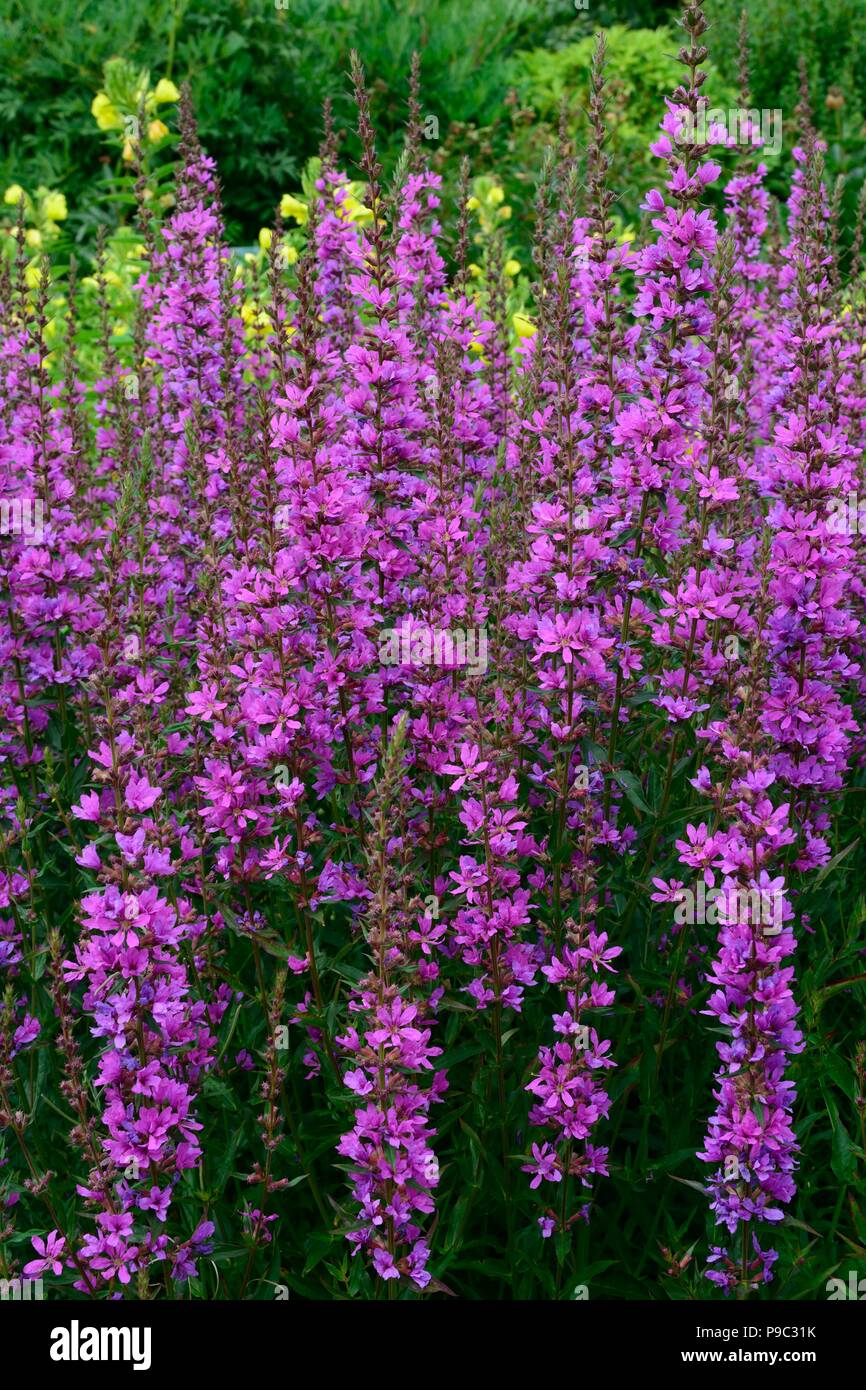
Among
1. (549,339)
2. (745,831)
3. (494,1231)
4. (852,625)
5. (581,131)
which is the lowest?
(494,1231)

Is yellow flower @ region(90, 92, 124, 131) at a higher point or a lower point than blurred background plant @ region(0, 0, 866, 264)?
lower

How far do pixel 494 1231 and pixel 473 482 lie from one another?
244 centimetres

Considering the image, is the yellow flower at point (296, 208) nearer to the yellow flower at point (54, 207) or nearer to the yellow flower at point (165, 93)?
the yellow flower at point (165, 93)

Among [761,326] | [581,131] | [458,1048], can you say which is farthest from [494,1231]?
[581,131]

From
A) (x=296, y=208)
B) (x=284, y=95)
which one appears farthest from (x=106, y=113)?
(x=284, y=95)

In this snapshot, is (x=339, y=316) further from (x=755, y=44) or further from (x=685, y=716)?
(x=755, y=44)

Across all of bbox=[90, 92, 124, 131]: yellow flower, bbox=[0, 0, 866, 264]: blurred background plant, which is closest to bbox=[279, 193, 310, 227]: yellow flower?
bbox=[90, 92, 124, 131]: yellow flower

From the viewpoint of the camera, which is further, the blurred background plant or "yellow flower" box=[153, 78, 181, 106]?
the blurred background plant

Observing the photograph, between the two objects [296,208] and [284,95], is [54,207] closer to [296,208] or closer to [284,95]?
[296,208]

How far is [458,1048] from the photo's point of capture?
3697 mm

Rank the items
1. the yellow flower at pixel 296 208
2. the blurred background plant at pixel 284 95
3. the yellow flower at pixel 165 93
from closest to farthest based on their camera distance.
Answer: the yellow flower at pixel 296 208 < the yellow flower at pixel 165 93 < the blurred background plant at pixel 284 95

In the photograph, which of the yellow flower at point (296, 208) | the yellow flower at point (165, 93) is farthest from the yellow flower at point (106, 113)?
the yellow flower at point (296, 208)

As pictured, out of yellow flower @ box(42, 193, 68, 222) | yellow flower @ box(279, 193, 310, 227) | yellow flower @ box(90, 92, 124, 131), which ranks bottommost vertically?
yellow flower @ box(279, 193, 310, 227)

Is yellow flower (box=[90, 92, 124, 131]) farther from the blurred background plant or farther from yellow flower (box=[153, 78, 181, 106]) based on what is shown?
the blurred background plant
